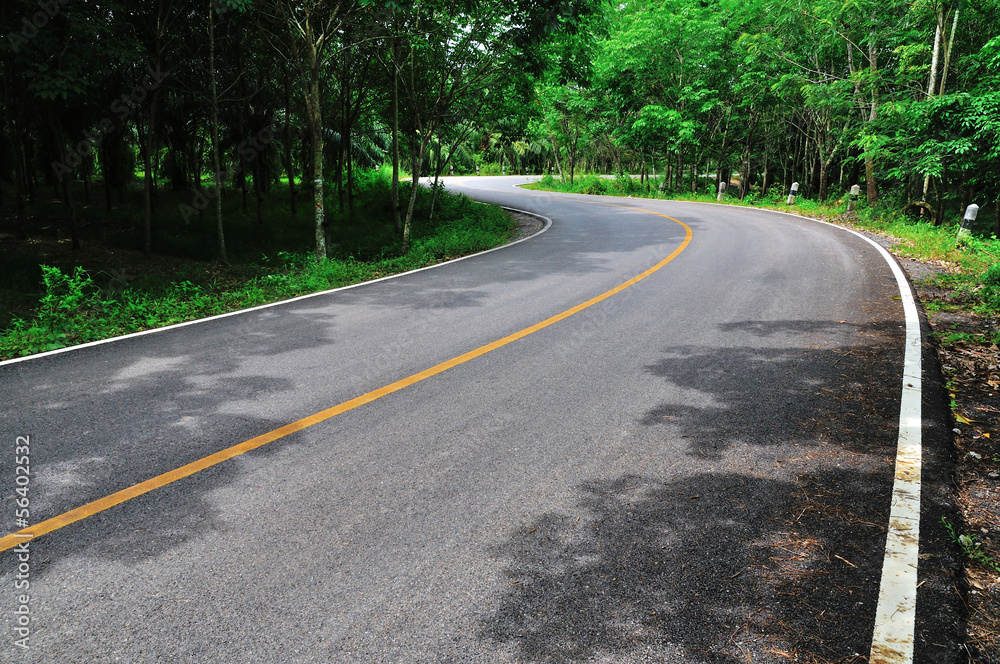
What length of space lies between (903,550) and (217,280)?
13.2 metres

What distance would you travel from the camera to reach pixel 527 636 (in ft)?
7.27

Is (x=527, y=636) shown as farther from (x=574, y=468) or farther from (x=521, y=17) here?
(x=521, y=17)

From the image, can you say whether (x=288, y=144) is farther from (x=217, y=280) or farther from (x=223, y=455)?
(x=223, y=455)

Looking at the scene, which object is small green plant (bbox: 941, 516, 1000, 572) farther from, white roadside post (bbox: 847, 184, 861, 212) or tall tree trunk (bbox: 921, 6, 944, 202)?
white roadside post (bbox: 847, 184, 861, 212)

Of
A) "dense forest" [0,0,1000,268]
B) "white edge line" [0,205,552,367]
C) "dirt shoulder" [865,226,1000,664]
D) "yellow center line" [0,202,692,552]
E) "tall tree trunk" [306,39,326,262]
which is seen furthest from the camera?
"dense forest" [0,0,1000,268]

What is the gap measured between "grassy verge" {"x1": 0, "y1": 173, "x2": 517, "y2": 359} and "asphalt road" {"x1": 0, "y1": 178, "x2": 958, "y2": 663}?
1.13 m

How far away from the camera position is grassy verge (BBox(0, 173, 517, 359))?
276 inches

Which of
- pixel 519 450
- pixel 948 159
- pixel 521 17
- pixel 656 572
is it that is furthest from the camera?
pixel 948 159

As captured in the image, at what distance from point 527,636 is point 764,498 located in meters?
1.66

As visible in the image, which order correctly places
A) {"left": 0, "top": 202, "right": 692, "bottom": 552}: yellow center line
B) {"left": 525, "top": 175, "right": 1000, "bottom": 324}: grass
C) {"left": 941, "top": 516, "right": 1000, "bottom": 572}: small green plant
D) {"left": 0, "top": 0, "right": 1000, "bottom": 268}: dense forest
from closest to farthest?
→ {"left": 941, "top": 516, "right": 1000, "bottom": 572}: small green plant
{"left": 0, "top": 202, "right": 692, "bottom": 552}: yellow center line
{"left": 525, "top": 175, "right": 1000, "bottom": 324}: grass
{"left": 0, "top": 0, "right": 1000, "bottom": 268}: dense forest

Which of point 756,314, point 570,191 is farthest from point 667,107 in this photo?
point 756,314

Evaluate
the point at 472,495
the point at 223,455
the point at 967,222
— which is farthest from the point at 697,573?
the point at 967,222

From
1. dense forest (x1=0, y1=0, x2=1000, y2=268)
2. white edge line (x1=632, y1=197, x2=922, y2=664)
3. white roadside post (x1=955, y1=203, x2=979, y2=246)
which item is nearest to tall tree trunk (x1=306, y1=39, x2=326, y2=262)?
dense forest (x1=0, y1=0, x2=1000, y2=268)

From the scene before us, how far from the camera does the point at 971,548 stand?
2.71 meters
